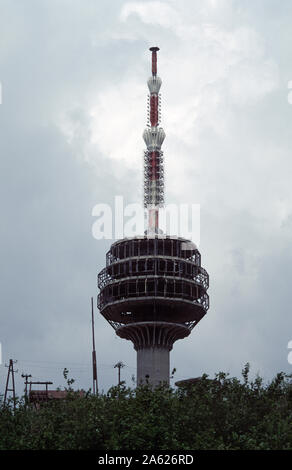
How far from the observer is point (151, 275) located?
14588cm

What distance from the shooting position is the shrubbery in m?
58.1

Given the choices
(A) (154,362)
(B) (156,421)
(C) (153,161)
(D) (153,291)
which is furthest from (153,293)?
(B) (156,421)

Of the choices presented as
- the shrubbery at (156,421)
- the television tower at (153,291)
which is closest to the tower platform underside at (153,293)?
the television tower at (153,291)

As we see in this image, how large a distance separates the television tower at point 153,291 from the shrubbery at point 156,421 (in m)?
73.5

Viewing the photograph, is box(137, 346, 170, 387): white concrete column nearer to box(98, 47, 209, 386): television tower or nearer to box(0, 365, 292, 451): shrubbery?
box(98, 47, 209, 386): television tower

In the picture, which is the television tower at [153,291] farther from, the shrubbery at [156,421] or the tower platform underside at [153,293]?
the shrubbery at [156,421]

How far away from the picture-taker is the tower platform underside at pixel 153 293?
145750mm

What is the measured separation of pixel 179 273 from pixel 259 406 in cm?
7984

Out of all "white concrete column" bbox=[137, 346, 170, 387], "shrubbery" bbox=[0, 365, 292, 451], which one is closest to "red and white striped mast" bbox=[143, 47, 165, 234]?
"white concrete column" bbox=[137, 346, 170, 387]

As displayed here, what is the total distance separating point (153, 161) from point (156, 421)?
100656 mm
